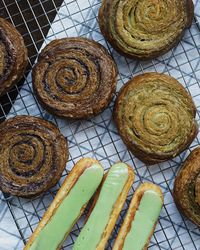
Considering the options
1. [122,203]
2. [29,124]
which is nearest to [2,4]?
[29,124]

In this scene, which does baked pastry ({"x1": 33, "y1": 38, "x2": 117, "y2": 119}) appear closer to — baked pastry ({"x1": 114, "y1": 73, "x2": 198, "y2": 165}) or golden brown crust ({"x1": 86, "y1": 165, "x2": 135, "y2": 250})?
baked pastry ({"x1": 114, "y1": 73, "x2": 198, "y2": 165})

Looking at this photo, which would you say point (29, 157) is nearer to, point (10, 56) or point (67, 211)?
point (67, 211)

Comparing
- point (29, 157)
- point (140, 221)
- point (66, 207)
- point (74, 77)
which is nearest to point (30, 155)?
point (29, 157)

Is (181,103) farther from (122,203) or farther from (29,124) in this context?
(29,124)

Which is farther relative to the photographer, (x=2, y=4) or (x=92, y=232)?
(x=2, y=4)

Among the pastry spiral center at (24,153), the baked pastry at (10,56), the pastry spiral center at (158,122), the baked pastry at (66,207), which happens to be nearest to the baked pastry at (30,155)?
the pastry spiral center at (24,153)

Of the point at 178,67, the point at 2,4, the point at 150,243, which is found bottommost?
the point at 150,243
